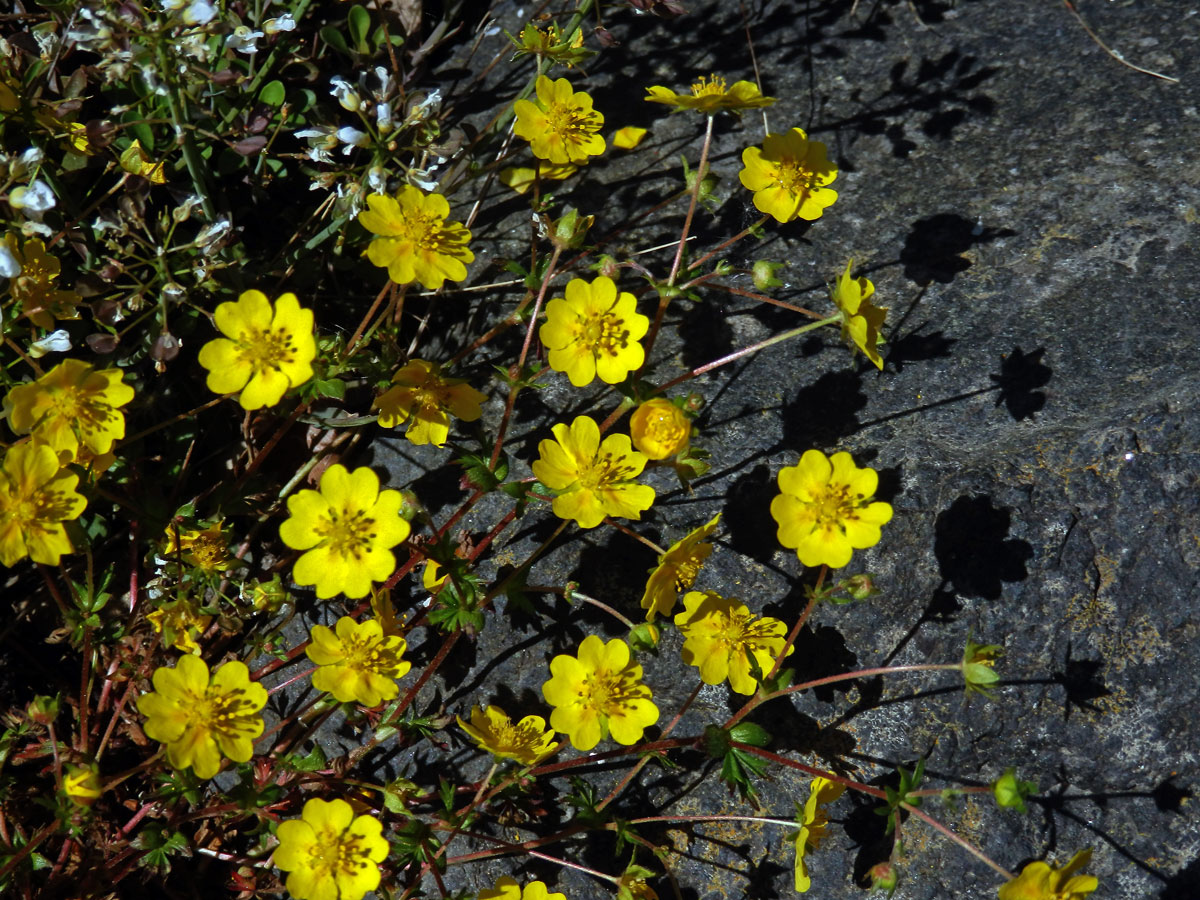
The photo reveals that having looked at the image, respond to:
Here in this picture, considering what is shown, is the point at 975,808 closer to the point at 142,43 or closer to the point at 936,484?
the point at 936,484

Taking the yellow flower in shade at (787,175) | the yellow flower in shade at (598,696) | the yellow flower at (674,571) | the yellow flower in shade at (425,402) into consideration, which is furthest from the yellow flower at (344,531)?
the yellow flower in shade at (787,175)

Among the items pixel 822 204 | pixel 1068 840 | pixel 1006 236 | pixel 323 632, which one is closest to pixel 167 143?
pixel 323 632

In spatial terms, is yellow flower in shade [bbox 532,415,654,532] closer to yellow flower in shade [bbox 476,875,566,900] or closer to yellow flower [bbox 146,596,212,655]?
yellow flower in shade [bbox 476,875,566,900]

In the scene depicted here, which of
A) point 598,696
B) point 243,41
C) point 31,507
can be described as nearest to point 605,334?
point 598,696

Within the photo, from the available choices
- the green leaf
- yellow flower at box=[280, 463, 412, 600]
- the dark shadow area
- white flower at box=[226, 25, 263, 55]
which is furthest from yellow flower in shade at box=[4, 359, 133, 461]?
the dark shadow area

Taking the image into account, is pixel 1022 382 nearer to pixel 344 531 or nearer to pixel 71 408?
pixel 344 531

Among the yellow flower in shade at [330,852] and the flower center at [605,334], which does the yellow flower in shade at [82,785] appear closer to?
the yellow flower in shade at [330,852]
